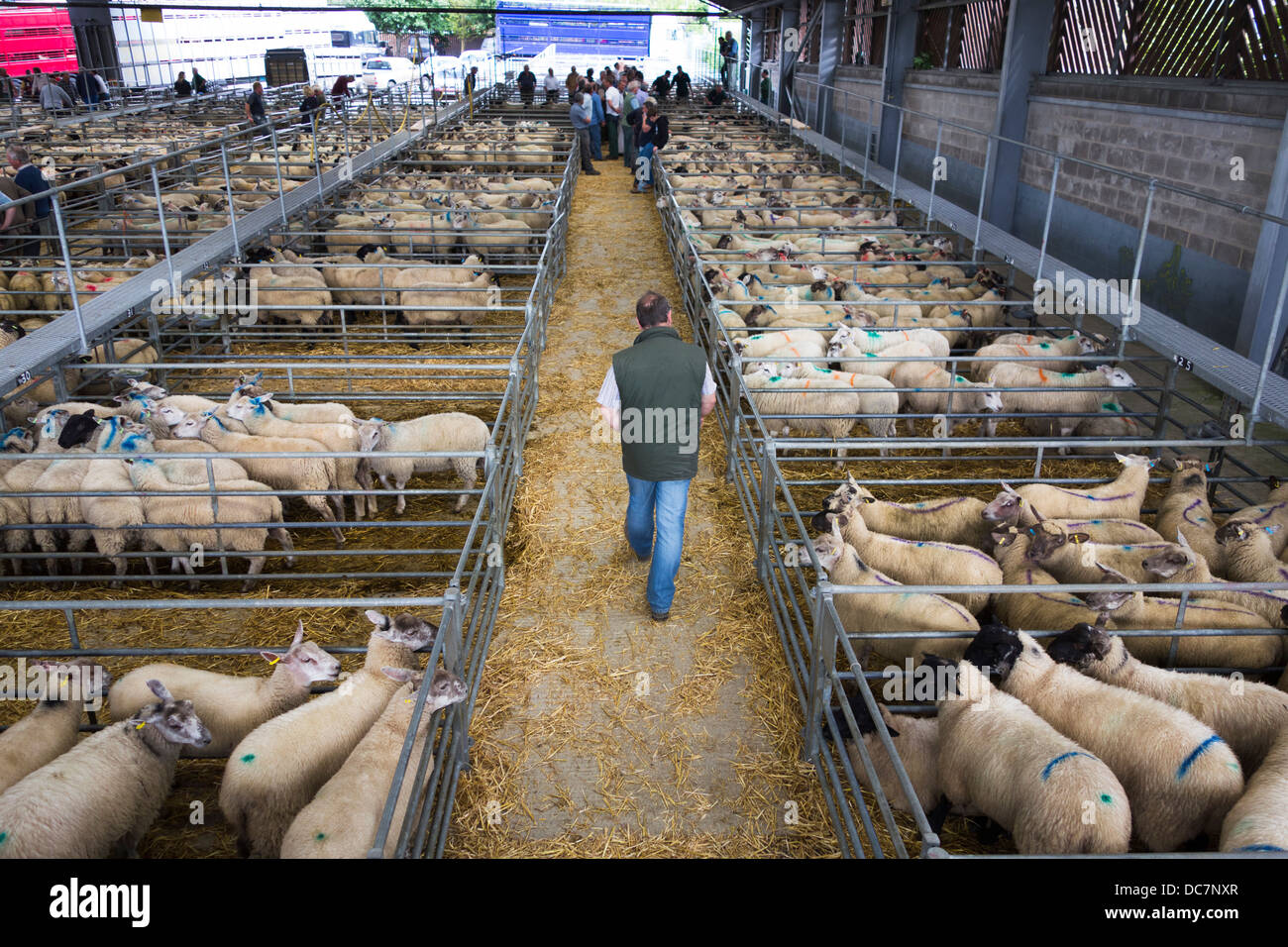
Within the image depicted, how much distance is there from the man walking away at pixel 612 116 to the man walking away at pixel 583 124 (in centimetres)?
119

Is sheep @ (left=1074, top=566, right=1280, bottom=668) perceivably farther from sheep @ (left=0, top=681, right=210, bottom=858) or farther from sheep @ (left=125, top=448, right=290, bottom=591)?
sheep @ (left=125, top=448, right=290, bottom=591)

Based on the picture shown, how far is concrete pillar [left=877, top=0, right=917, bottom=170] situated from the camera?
20.8m

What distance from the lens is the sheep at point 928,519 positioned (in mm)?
6258

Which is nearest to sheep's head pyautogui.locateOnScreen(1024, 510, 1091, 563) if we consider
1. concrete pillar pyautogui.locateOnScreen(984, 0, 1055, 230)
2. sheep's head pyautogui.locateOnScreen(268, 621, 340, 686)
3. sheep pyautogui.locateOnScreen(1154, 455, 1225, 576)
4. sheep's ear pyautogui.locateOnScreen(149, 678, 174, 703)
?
sheep pyautogui.locateOnScreen(1154, 455, 1225, 576)

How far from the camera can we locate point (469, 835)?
4273 millimetres

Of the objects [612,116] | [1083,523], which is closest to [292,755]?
[1083,523]

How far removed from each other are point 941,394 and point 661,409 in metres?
4.20

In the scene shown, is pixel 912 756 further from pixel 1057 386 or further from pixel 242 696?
pixel 1057 386

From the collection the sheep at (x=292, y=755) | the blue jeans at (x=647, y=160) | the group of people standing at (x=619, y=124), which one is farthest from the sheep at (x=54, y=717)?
the blue jeans at (x=647, y=160)

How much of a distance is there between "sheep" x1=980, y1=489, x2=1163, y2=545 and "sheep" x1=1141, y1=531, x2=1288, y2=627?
0.90 feet

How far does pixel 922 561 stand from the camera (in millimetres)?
5688

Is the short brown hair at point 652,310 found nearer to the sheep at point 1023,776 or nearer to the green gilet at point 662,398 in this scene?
the green gilet at point 662,398
